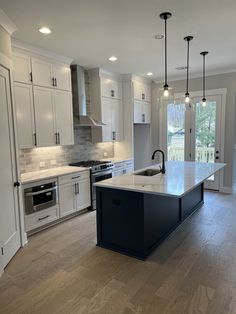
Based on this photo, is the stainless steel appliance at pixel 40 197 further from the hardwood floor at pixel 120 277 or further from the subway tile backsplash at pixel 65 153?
the subway tile backsplash at pixel 65 153

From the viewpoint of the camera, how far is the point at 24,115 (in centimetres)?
367

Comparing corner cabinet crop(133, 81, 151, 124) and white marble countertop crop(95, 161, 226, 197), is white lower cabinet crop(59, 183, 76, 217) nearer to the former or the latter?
white marble countertop crop(95, 161, 226, 197)

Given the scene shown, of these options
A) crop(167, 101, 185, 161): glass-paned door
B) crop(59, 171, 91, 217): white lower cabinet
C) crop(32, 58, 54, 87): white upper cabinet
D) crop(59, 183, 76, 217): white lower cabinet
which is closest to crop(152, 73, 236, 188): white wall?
crop(167, 101, 185, 161): glass-paned door

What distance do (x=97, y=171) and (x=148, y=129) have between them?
264cm

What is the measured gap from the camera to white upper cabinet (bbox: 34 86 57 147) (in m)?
3.88

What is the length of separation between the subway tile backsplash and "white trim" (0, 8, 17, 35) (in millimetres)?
1850

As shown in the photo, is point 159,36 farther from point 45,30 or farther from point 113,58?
point 45,30

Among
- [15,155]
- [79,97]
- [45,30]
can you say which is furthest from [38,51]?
[15,155]

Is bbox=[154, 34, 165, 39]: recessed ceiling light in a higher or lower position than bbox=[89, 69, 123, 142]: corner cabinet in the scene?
higher

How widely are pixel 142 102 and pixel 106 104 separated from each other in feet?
4.14

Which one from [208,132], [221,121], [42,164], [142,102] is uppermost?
[142,102]

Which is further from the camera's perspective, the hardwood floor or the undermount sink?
the undermount sink

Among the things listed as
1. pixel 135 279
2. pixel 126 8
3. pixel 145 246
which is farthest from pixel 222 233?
pixel 126 8

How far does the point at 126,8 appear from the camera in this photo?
2.61 meters
